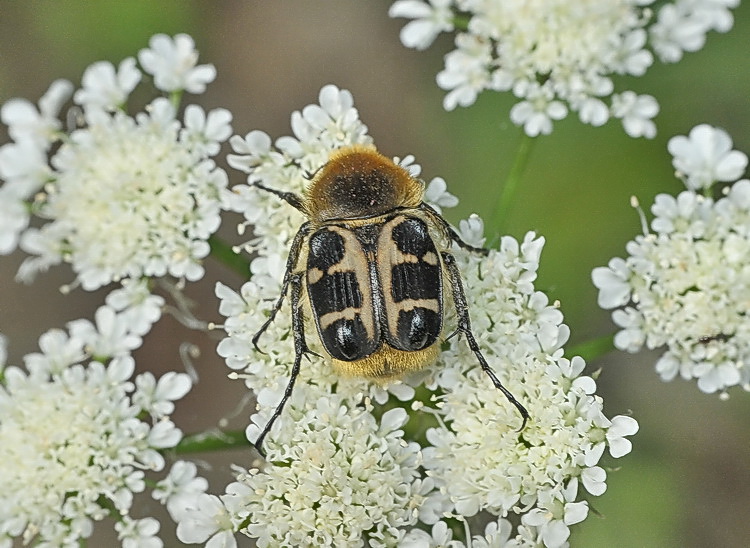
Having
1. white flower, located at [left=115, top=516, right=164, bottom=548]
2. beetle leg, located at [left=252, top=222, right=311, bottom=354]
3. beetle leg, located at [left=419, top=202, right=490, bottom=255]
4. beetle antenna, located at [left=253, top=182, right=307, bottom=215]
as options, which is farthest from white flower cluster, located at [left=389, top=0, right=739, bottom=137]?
white flower, located at [left=115, top=516, right=164, bottom=548]

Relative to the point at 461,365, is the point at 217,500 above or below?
below

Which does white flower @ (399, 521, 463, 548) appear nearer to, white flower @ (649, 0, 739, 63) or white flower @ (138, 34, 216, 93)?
white flower @ (138, 34, 216, 93)

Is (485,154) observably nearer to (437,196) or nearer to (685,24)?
(685,24)

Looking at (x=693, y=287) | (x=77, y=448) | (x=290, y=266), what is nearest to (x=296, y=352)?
(x=290, y=266)

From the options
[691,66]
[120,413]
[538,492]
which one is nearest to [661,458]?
[538,492]

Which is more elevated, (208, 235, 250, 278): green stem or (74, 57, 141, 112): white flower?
(74, 57, 141, 112): white flower

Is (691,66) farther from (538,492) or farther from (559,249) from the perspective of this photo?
(538,492)
